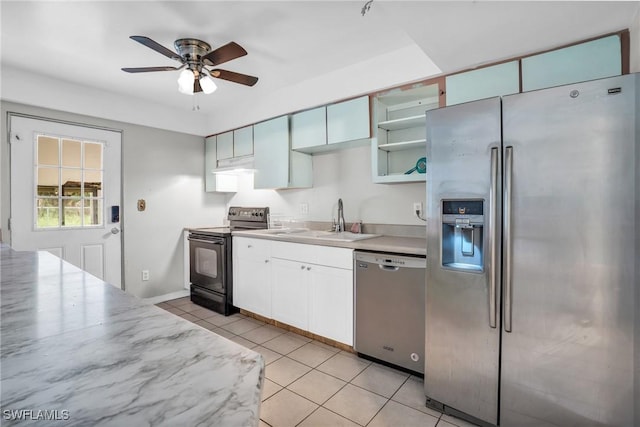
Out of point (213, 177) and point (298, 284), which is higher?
point (213, 177)

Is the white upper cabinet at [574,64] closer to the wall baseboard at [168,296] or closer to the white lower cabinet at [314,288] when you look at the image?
the white lower cabinet at [314,288]

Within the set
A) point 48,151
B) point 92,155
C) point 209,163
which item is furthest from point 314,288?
point 48,151

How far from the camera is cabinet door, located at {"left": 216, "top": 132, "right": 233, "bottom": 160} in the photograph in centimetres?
403

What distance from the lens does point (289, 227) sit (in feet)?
12.1

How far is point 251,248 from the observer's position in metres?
3.19

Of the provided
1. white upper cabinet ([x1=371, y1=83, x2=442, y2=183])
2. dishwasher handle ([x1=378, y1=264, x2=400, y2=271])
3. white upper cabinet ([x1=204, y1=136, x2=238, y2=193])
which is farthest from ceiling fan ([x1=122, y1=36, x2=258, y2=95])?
white upper cabinet ([x1=204, y1=136, x2=238, y2=193])

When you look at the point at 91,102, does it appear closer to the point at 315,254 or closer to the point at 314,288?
the point at 315,254

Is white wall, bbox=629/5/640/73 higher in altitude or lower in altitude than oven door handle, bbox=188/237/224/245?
higher

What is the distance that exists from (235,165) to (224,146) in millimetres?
404

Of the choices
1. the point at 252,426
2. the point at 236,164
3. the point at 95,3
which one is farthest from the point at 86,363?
the point at 236,164

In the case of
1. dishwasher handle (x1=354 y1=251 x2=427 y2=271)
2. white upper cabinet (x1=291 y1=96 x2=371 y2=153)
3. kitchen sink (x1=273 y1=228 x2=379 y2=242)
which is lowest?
dishwasher handle (x1=354 y1=251 x2=427 y2=271)

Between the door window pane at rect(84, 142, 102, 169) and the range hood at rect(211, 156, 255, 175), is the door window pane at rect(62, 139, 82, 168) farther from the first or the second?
the range hood at rect(211, 156, 255, 175)

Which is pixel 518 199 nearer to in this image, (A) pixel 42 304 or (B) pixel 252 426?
(B) pixel 252 426

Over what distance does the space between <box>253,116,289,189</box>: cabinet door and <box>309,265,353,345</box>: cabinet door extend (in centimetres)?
120
